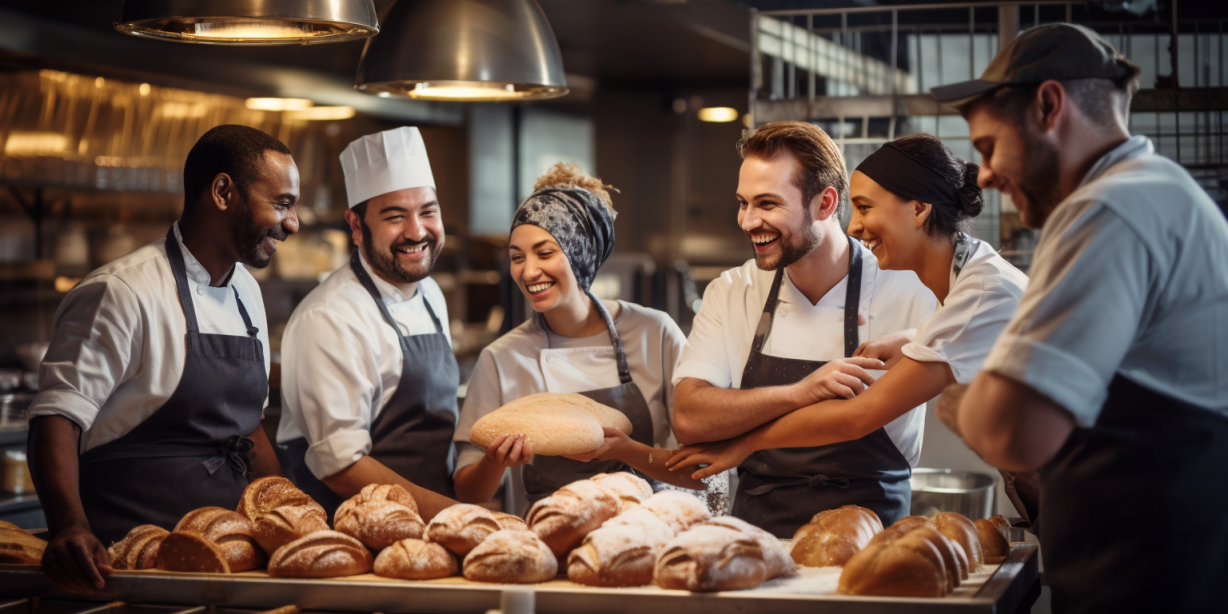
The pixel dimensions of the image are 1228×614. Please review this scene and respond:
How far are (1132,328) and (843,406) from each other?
704 mm

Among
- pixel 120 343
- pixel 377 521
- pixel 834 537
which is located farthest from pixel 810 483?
pixel 120 343

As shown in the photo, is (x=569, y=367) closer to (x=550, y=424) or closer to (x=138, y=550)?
(x=550, y=424)

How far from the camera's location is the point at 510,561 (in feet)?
4.83

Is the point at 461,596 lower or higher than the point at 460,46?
lower

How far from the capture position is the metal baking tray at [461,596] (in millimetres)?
1347

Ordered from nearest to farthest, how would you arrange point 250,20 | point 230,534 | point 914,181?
point 230,534
point 250,20
point 914,181

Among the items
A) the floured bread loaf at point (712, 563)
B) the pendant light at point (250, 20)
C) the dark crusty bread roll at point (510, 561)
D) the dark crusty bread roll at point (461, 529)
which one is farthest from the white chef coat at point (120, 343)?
the floured bread loaf at point (712, 563)

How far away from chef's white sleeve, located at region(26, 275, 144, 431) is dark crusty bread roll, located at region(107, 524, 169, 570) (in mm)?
243

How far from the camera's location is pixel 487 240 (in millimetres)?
7477

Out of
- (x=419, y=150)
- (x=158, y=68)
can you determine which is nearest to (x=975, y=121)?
(x=419, y=150)

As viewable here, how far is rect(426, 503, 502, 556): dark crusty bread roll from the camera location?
5.08ft

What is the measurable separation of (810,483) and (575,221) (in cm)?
78

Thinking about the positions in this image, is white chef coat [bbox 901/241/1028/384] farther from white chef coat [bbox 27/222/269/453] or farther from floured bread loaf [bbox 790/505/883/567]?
white chef coat [bbox 27/222/269/453]

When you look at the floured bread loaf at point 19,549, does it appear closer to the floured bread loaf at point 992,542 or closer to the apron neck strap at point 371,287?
the apron neck strap at point 371,287
